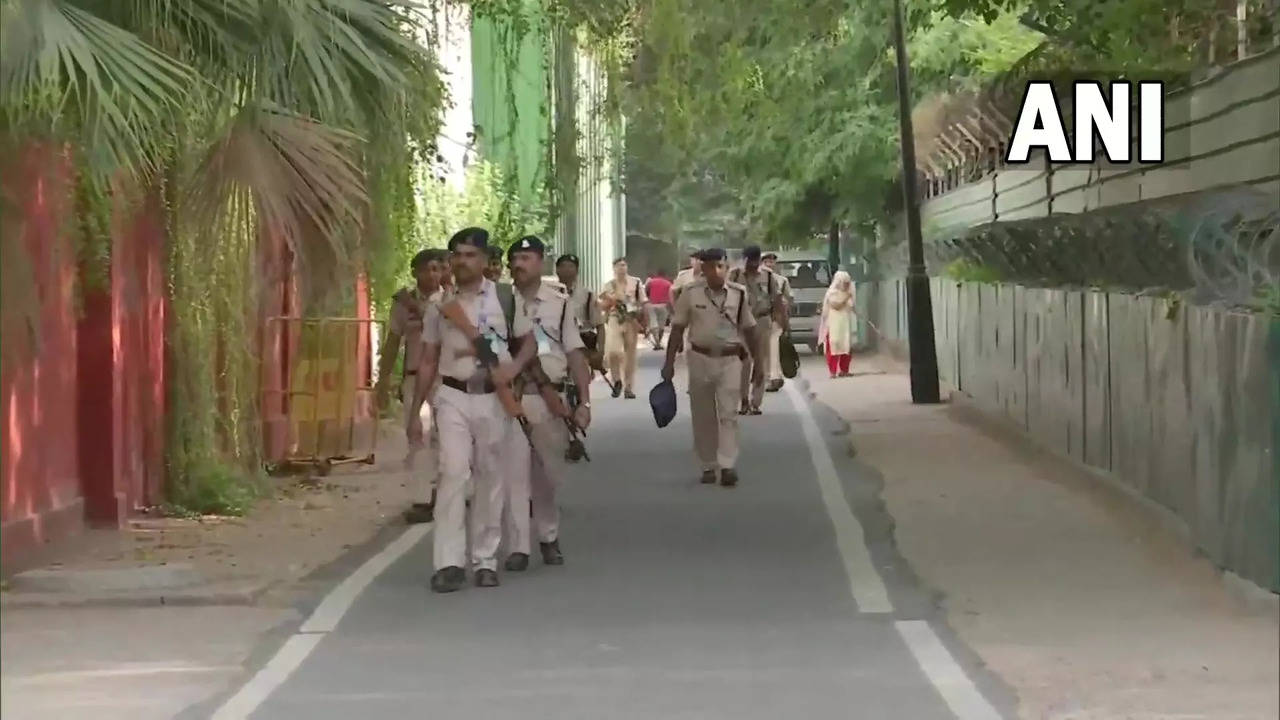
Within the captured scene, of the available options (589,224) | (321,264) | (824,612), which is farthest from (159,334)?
(589,224)

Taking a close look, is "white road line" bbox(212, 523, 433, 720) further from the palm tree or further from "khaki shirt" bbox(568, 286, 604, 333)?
"khaki shirt" bbox(568, 286, 604, 333)

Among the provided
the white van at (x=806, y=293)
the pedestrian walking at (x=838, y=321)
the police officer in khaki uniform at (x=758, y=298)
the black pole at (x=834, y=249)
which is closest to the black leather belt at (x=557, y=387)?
the police officer in khaki uniform at (x=758, y=298)

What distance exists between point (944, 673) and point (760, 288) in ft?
47.2

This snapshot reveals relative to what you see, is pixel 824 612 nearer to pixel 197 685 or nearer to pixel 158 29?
pixel 197 685

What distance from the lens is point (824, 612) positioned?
9719 millimetres

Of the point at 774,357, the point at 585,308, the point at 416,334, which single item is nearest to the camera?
the point at 416,334

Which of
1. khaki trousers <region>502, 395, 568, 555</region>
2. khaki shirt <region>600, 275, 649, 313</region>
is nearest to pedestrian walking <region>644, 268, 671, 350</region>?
khaki shirt <region>600, 275, 649, 313</region>

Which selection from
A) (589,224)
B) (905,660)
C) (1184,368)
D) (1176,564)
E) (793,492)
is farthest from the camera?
(589,224)

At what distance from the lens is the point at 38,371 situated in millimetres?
2992

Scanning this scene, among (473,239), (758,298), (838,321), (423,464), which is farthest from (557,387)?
(838,321)

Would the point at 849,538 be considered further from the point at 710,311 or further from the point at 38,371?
the point at 38,371

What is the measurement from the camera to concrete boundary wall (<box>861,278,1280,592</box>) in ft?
30.3

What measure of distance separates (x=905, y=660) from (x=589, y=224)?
5133 centimetres

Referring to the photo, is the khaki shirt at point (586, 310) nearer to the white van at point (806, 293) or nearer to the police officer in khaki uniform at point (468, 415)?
the police officer in khaki uniform at point (468, 415)
